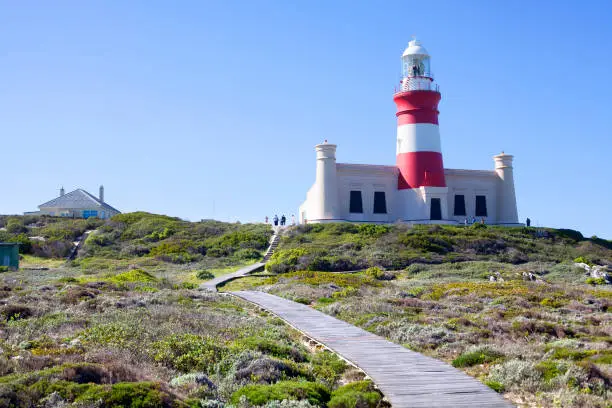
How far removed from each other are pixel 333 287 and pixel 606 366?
13337 millimetres

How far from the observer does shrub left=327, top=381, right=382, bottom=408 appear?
873 cm

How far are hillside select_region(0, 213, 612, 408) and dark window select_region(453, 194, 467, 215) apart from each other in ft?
44.1

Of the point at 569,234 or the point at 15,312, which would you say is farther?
the point at 569,234

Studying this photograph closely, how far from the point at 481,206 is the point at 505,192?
2143 millimetres

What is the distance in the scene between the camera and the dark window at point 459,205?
4866 centimetres

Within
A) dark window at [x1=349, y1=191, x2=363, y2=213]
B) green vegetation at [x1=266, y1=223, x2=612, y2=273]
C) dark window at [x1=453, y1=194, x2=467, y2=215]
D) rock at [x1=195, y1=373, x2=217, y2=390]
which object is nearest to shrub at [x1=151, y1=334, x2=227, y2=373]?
rock at [x1=195, y1=373, x2=217, y2=390]

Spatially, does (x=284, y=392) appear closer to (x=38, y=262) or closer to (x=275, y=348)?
(x=275, y=348)

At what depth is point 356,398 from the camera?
8.82 meters

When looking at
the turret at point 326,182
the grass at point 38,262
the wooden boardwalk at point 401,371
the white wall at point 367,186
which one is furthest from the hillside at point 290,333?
the white wall at point 367,186

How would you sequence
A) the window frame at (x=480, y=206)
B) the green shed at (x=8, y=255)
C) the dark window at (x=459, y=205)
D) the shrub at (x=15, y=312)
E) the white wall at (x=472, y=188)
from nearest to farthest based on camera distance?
the shrub at (x=15, y=312)
the green shed at (x=8, y=255)
the white wall at (x=472, y=188)
the dark window at (x=459, y=205)
the window frame at (x=480, y=206)

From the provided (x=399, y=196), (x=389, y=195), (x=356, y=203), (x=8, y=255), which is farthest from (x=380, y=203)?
(x=8, y=255)

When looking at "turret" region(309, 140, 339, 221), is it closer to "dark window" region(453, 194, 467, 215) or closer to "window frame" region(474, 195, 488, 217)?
"dark window" region(453, 194, 467, 215)

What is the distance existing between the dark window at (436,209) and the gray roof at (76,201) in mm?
36569

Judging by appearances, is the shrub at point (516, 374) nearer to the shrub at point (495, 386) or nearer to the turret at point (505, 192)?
the shrub at point (495, 386)
